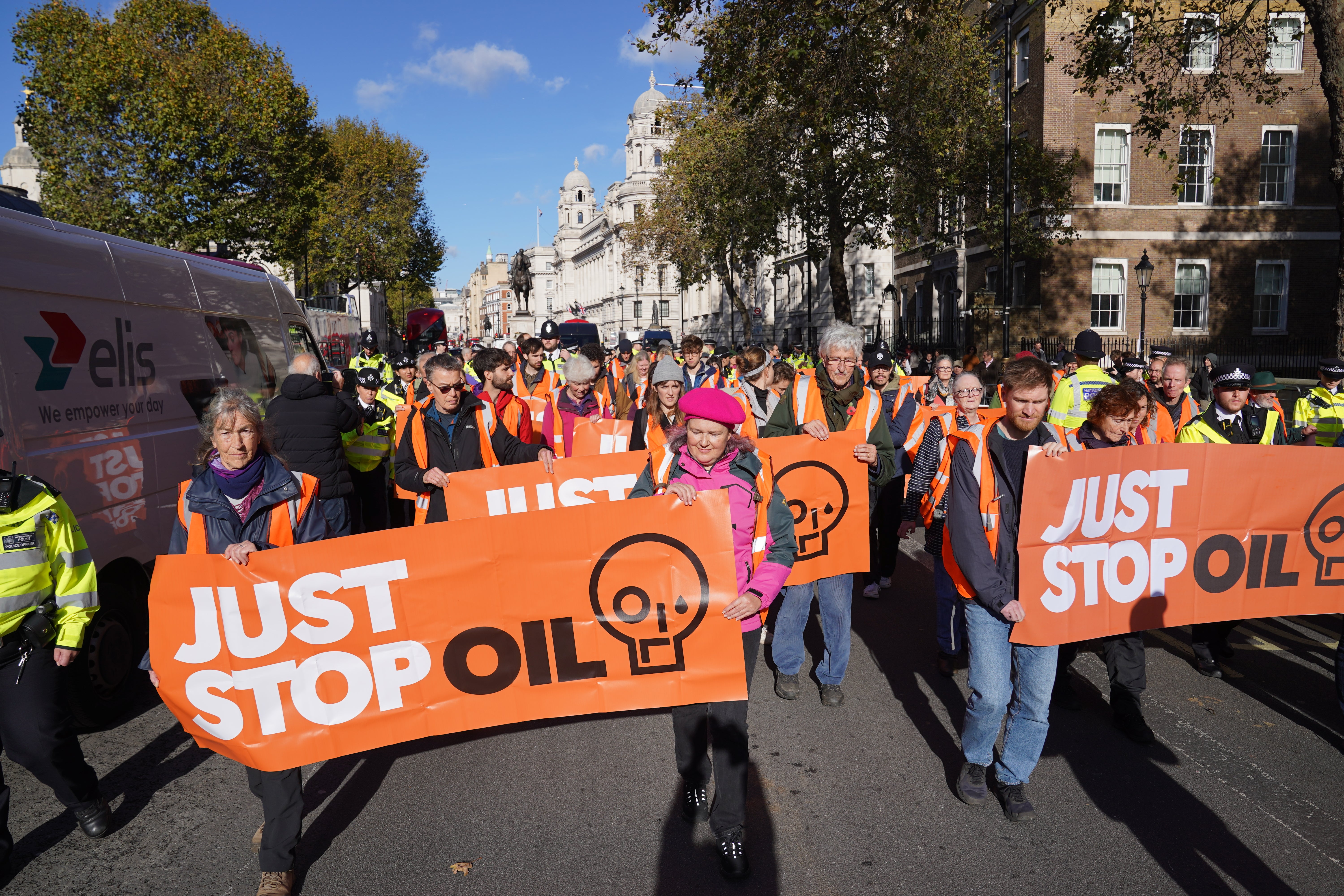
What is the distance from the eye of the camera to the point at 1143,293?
902 inches

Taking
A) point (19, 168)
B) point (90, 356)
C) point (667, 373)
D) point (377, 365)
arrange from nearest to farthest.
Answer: point (90, 356) → point (667, 373) → point (377, 365) → point (19, 168)

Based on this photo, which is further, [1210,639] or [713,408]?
[1210,639]

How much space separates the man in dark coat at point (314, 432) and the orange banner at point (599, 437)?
1.85 m

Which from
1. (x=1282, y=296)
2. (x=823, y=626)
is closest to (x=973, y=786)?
(x=823, y=626)

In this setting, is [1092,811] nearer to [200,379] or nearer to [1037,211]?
[200,379]

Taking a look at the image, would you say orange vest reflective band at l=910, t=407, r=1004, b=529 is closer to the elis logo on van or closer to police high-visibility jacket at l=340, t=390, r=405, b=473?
police high-visibility jacket at l=340, t=390, r=405, b=473

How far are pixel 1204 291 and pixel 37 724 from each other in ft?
109

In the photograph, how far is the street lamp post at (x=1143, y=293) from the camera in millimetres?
23109

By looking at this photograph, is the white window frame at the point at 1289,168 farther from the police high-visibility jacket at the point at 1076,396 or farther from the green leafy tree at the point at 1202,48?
the police high-visibility jacket at the point at 1076,396

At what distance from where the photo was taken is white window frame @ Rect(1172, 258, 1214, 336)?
96.1ft

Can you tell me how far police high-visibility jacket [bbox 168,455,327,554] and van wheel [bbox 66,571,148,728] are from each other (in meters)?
1.76

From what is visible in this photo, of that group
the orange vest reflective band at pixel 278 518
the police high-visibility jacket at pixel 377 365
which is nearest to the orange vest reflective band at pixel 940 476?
the orange vest reflective band at pixel 278 518

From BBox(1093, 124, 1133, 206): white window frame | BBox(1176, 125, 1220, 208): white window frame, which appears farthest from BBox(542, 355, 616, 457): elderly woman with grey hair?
BBox(1176, 125, 1220, 208): white window frame

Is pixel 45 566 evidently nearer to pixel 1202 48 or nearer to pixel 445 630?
pixel 445 630
